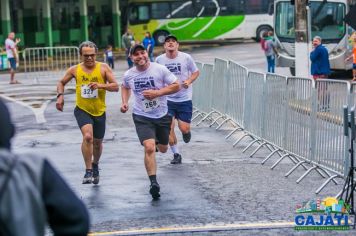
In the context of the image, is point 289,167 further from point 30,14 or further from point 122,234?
point 30,14

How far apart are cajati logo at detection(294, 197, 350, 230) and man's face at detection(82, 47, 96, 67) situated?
10.5 ft

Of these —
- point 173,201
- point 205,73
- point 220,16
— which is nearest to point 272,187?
point 173,201

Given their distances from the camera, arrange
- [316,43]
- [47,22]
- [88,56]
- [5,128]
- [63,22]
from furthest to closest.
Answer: [63,22] < [47,22] < [316,43] < [88,56] < [5,128]

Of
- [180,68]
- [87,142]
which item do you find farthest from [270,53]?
[87,142]

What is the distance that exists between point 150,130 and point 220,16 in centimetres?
4118

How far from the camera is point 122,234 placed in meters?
8.03

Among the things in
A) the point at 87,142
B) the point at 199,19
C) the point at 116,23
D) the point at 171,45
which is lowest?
the point at 116,23

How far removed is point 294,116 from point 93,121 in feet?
8.81

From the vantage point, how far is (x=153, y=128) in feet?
33.8

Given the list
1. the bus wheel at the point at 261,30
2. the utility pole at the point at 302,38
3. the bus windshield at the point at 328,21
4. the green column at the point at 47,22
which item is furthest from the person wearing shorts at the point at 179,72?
the bus wheel at the point at 261,30

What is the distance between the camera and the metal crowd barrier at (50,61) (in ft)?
113

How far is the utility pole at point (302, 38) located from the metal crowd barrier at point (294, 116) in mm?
5219

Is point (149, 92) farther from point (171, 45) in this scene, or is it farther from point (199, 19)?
point (199, 19)

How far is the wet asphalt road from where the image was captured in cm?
846
